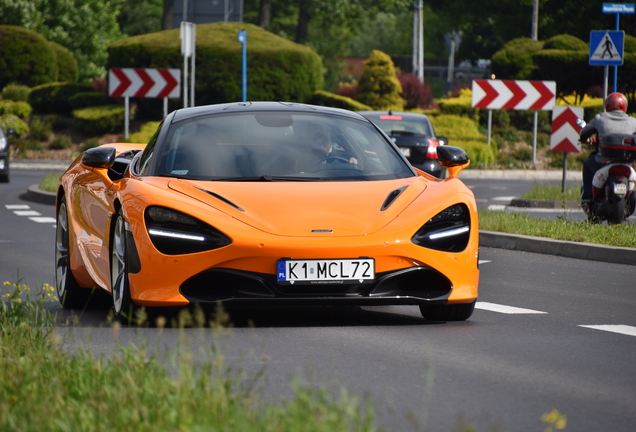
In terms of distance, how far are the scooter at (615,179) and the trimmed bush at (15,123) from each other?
80.5ft

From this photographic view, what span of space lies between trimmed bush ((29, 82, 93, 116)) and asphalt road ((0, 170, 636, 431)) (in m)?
28.5

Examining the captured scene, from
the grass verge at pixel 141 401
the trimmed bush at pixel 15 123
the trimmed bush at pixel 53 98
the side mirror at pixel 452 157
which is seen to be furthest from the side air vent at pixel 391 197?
the trimmed bush at pixel 53 98

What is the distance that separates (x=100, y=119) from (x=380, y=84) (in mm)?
11925

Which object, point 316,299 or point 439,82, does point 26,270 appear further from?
point 439,82

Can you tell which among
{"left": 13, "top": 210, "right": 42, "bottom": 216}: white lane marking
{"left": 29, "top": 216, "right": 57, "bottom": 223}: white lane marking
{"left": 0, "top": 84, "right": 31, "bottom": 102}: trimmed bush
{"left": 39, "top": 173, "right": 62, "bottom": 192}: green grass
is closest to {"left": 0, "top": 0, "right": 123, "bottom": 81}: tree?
{"left": 0, "top": 84, "right": 31, "bottom": 102}: trimmed bush

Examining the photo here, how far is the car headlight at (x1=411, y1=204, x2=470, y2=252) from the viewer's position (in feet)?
21.9

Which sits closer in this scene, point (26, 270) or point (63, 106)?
point (26, 270)

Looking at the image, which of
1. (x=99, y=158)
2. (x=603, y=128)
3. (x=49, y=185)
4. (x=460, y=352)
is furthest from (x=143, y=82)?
(x=460, y=352)

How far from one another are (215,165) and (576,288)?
343 centimetres

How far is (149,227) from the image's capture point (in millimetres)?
6516

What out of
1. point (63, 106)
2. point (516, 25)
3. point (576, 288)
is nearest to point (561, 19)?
point (516, 25)

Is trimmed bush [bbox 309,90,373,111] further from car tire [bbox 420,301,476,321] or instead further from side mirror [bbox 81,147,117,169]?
car tire [bbox 420,301,476,321]

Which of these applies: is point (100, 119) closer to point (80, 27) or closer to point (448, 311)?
point (448, 311)

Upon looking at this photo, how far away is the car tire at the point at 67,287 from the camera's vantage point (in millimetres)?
8086
